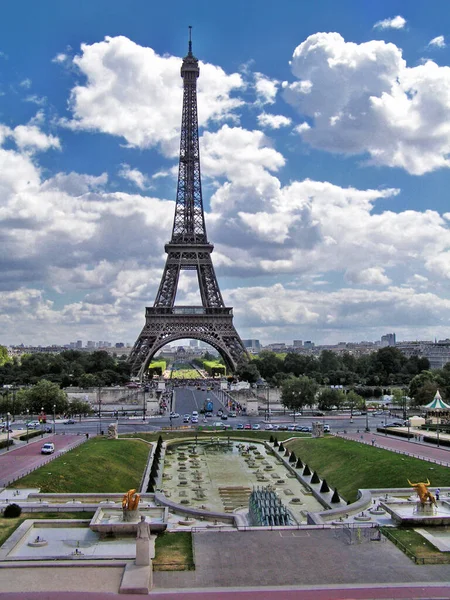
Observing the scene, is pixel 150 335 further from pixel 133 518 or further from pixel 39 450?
pixel 133 518

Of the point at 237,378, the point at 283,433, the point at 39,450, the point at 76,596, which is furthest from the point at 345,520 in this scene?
the point at 237,378

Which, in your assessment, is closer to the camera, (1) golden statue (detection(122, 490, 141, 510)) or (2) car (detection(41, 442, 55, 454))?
(1) golden statue (detection(122, 490, 141, 510))

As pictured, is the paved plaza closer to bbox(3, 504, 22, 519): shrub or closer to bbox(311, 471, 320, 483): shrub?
bbox(3, 504, 22, 519): shrub

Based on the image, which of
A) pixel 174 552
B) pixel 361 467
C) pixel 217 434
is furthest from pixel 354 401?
pixel 174 552

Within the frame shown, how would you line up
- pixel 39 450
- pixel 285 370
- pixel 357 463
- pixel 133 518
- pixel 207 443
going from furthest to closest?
pixel 285 370 → pixel 207 443 → pixel 39 450 → pixel 357 463 → pixel 133 518

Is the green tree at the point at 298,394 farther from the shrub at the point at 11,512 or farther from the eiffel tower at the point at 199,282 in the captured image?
the shrub at the point at 11,512

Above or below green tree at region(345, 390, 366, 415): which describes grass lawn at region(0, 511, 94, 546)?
below

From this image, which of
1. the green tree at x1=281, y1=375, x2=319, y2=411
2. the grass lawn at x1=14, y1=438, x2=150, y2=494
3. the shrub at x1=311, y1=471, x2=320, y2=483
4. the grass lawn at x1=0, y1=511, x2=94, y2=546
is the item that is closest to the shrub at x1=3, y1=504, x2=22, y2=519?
the grass lawn at x1=0, y1=511, x2=94, y2=546
